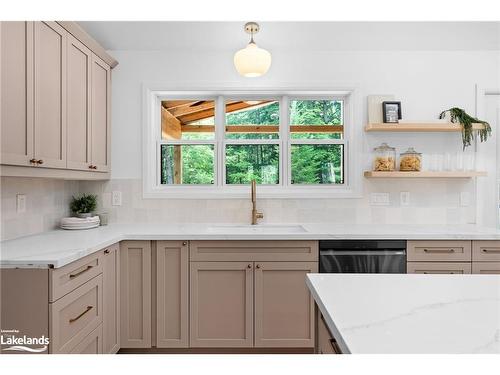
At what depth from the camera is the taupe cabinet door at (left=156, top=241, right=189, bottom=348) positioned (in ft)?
7.70

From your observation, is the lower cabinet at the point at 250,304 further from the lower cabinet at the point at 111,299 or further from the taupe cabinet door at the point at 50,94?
the taupe cabinet door at the point at 50,94

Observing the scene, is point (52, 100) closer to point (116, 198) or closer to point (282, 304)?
point (116, 198)

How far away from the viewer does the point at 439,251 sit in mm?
2336

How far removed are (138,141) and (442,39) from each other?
2638mm

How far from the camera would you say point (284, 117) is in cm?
308

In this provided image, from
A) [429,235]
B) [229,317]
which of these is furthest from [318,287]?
[429,235]

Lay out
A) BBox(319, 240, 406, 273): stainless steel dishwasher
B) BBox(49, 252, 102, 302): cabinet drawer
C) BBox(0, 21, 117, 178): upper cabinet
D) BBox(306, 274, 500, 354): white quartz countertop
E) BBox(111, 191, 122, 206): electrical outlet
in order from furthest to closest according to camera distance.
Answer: BBox(111, 191, 122, 206): electrical outlet
BBox(319, 240, 406, 273): stainless steel dishwasher
BBox(0, 21, 117, 178): upper cabinet
BBox(49, 252, 102, 302): cabinet drawer
BBox(306, 274, 500, 354): white quartz countertop

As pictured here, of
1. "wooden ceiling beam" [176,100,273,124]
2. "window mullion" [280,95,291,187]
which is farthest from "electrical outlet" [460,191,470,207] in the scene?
"wooden ceiling beam" [176,100,273,124]

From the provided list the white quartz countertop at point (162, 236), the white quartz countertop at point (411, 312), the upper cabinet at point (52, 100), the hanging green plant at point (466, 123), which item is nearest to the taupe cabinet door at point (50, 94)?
the upper cabinet at point (52, 100)

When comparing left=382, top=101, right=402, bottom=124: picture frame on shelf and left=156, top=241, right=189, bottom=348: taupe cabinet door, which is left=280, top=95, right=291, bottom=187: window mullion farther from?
left=156, top=241, right=189, bottom=348: taupe cabinet door

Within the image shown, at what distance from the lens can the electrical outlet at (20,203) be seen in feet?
7.21

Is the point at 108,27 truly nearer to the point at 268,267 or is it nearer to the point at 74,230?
the point at 74,230

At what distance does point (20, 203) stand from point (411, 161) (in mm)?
2857

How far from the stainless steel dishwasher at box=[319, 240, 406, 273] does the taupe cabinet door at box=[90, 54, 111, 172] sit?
1.80 metres
